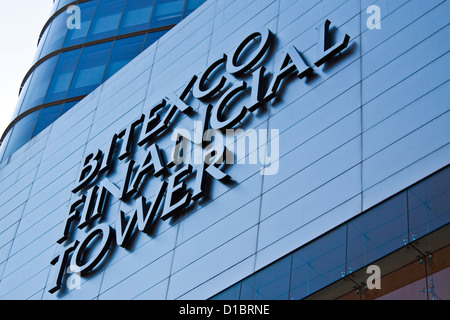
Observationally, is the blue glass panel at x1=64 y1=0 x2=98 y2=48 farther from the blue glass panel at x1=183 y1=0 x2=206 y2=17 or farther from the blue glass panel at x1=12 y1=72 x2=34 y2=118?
the blue glass panel at x1=183 y1=0 x2=206 y2=17

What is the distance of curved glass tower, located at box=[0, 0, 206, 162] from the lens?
29.2 m

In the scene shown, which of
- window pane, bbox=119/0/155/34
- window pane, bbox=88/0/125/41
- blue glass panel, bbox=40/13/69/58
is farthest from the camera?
blue glass panel, bbox=40/13/69/58

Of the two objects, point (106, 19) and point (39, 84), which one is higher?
point (106, 19)

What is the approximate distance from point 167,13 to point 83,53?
3.68 m

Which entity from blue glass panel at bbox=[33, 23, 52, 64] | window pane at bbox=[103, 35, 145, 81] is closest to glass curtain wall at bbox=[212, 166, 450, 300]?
window pane at bbox=[103, 35, 145, 81]

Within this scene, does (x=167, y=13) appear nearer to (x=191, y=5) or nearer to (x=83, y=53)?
(x=191, y=5)

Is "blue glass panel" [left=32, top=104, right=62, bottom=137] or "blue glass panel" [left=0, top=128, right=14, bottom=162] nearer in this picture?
"blue glass panel" [left=32, top=104, right=62, bottom=137]

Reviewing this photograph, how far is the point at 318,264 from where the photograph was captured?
11664 millimetres

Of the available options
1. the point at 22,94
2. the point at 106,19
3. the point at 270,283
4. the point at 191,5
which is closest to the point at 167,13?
the point at 191,5

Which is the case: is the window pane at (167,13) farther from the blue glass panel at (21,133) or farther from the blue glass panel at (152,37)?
the blue glass panel at (21,133)

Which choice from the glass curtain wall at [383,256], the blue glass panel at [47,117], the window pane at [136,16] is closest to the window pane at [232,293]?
the glass curtain wall at [383,256]

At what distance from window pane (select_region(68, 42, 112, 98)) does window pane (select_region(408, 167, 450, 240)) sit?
19352mm

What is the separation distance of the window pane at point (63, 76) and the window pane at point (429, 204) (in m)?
20.3

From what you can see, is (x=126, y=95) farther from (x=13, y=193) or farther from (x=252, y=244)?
(x=252, y=244)
